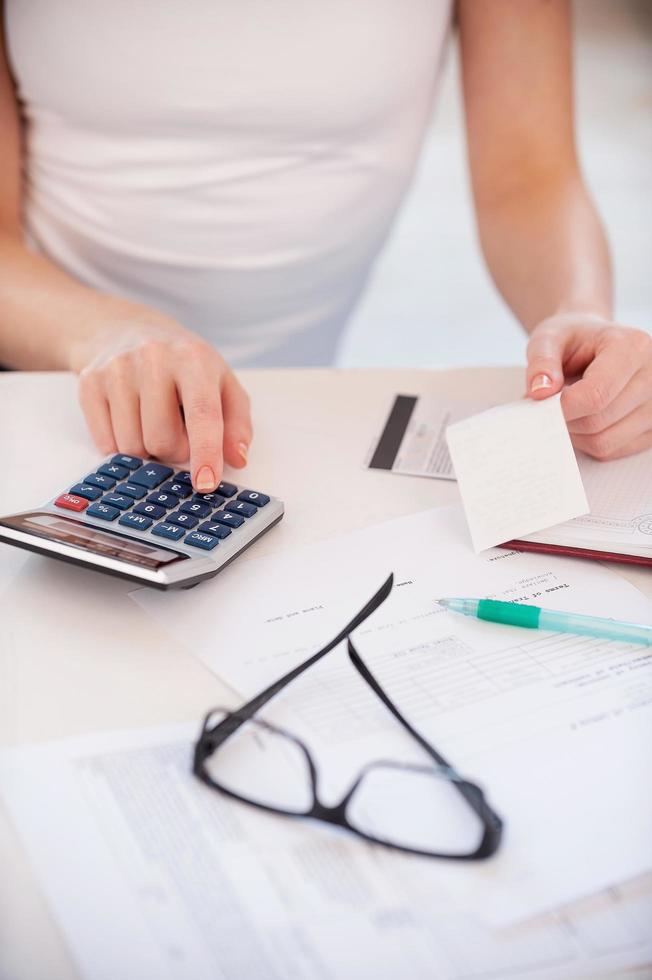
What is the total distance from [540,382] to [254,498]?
0.21 meters

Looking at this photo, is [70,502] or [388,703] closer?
[388,703]

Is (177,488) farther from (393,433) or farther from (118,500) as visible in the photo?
(393,433)

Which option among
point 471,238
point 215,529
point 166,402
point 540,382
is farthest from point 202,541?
point 471,238

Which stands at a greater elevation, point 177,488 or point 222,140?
point 222,140

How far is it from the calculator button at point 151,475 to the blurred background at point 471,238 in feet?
4.21

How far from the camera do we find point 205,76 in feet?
3.05

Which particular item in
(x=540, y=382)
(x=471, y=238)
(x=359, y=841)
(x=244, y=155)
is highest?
(x=244, y=155)

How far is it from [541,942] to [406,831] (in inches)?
2.8

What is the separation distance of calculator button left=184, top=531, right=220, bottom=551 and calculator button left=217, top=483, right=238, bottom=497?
6 centimetres

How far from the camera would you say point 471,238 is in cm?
278

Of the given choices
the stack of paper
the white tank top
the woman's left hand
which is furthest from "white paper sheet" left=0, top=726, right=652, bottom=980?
the white tank top

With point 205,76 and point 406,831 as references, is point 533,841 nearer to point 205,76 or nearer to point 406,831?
point 406,831

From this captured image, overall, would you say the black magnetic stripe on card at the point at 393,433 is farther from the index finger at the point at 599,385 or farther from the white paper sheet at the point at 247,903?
the white paper sheet at the point at 247,903

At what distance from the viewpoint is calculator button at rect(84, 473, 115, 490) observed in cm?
62
